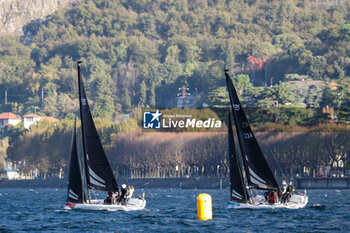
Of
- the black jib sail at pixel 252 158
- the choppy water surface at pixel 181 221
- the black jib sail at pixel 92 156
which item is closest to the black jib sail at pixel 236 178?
the black jib sail at pixel 252 158

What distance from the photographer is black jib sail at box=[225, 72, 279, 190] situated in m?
72.2

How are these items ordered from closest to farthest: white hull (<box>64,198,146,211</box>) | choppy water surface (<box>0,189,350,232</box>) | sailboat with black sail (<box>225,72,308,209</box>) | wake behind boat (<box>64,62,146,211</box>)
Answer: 1. choppy water surface (<box>0,189,350,232</box>)
2. white hull (<box>64,198,146,211</box>)
3. sailboat with black sail (<box>225,72,308,209</box>)
4. wake behind boat (<box>64,62,146,211</box>)

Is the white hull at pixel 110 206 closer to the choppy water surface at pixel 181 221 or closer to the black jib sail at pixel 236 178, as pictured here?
the choppy water surface at pixel 181 221

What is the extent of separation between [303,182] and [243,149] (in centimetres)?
8752

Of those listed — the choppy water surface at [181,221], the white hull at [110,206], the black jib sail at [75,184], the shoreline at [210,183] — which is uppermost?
the shoreline at [210,183]

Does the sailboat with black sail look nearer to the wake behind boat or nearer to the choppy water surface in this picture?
the choppy water surface

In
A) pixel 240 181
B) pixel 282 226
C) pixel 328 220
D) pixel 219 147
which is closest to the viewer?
pixel 282 226

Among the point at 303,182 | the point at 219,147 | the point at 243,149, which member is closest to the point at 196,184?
the point at 219,147

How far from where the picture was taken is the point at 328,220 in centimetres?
6619

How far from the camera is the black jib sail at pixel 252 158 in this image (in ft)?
237

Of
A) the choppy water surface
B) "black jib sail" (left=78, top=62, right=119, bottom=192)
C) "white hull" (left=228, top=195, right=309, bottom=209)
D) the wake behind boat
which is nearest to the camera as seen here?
the choppy water surface

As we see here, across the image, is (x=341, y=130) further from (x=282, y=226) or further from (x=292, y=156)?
(x=282, y=226)

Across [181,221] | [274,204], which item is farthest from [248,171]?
[181,221]

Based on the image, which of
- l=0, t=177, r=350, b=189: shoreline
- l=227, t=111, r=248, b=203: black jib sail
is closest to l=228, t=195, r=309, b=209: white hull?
l=227, t=111, r=248, b=203: black jib sail
